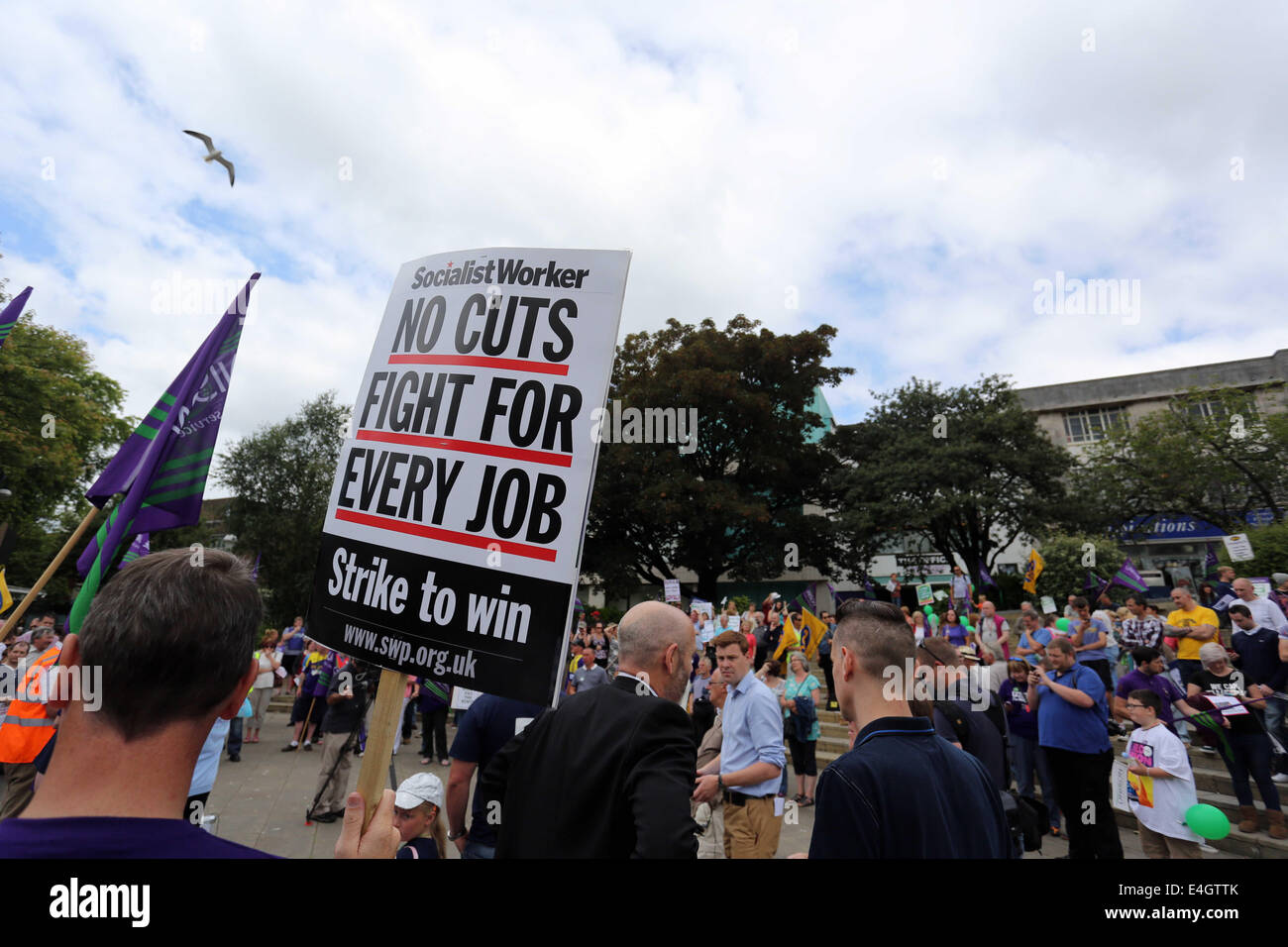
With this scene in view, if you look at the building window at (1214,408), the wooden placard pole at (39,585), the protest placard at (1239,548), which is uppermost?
the building window at (1214,408)

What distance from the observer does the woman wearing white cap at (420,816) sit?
3812 mm

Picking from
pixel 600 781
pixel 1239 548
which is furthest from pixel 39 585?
pixel 1239 548

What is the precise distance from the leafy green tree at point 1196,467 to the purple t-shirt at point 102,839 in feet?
111

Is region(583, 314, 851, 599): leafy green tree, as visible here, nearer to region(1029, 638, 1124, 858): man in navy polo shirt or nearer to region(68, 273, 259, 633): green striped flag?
region(1029, 638, 1124, 858): man in navy polo shirt

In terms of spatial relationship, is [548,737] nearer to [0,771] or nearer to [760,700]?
[760,700]

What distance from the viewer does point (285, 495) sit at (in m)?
36.0

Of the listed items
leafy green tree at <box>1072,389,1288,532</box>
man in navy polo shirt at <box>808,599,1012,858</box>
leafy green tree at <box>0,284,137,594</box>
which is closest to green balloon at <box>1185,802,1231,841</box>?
man in navy polo shirt at <box>808,599,1012,858</box>

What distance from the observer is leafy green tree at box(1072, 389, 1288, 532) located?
26.5 metres

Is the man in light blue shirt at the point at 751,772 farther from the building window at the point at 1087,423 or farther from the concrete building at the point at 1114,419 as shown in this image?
the building window at the point at 1087,423

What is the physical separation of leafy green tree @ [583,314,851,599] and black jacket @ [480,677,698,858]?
90.6 feet

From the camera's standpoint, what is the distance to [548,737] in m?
2.37

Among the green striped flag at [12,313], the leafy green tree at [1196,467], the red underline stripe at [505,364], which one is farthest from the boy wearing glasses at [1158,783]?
the leafy green tree at [1196,467]

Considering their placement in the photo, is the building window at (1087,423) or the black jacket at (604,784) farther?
the building window at (1087,423)
